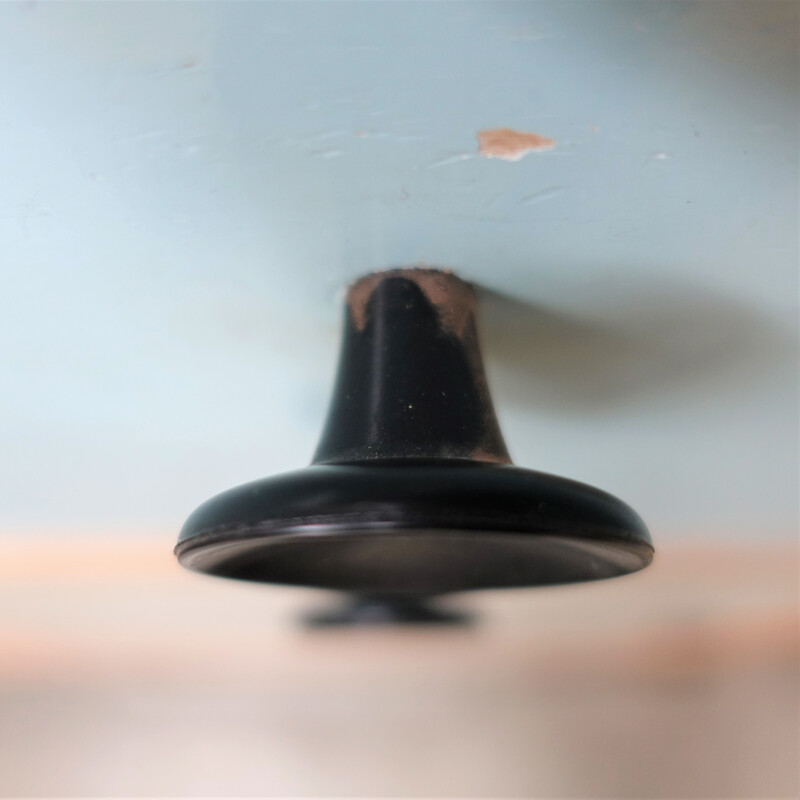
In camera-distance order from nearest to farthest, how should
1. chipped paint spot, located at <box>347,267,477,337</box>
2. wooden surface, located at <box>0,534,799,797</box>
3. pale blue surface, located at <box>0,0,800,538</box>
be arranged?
pale blue surface, located at <box>0,0,800,538</box> → chipped paint spot, located at <box>347,267,477,337</box> → wooden surface, located at <box>0,534,799,797</box>

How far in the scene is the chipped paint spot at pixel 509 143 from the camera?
0.52 metres

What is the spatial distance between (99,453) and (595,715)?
1.30m

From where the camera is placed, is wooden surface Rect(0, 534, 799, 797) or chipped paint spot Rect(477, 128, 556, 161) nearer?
chipped paint spot Rect(477, 128, 556, 161)

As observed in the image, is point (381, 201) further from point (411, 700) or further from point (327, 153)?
point (411, 700)

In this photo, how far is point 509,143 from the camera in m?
0.53

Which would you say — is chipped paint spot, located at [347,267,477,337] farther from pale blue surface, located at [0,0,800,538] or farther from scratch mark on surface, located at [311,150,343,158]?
scratch mark on surface, located at [311,150,343,158]

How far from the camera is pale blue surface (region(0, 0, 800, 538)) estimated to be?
46 cm

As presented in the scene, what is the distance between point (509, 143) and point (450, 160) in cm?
4

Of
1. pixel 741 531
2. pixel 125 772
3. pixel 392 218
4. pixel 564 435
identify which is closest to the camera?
pixel 392 218

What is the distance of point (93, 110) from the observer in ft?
1.65

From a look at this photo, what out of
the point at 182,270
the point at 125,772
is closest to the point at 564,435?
the point at 182,270

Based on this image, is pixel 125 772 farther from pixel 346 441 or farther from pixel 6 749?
pixel 346 441

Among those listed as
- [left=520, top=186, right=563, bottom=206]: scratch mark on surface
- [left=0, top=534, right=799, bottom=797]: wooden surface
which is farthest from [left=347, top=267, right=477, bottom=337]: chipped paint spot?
[left=0, top=534, right=799, bottom=797]: wooden surface

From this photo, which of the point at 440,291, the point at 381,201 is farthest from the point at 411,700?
the point at 381,201
